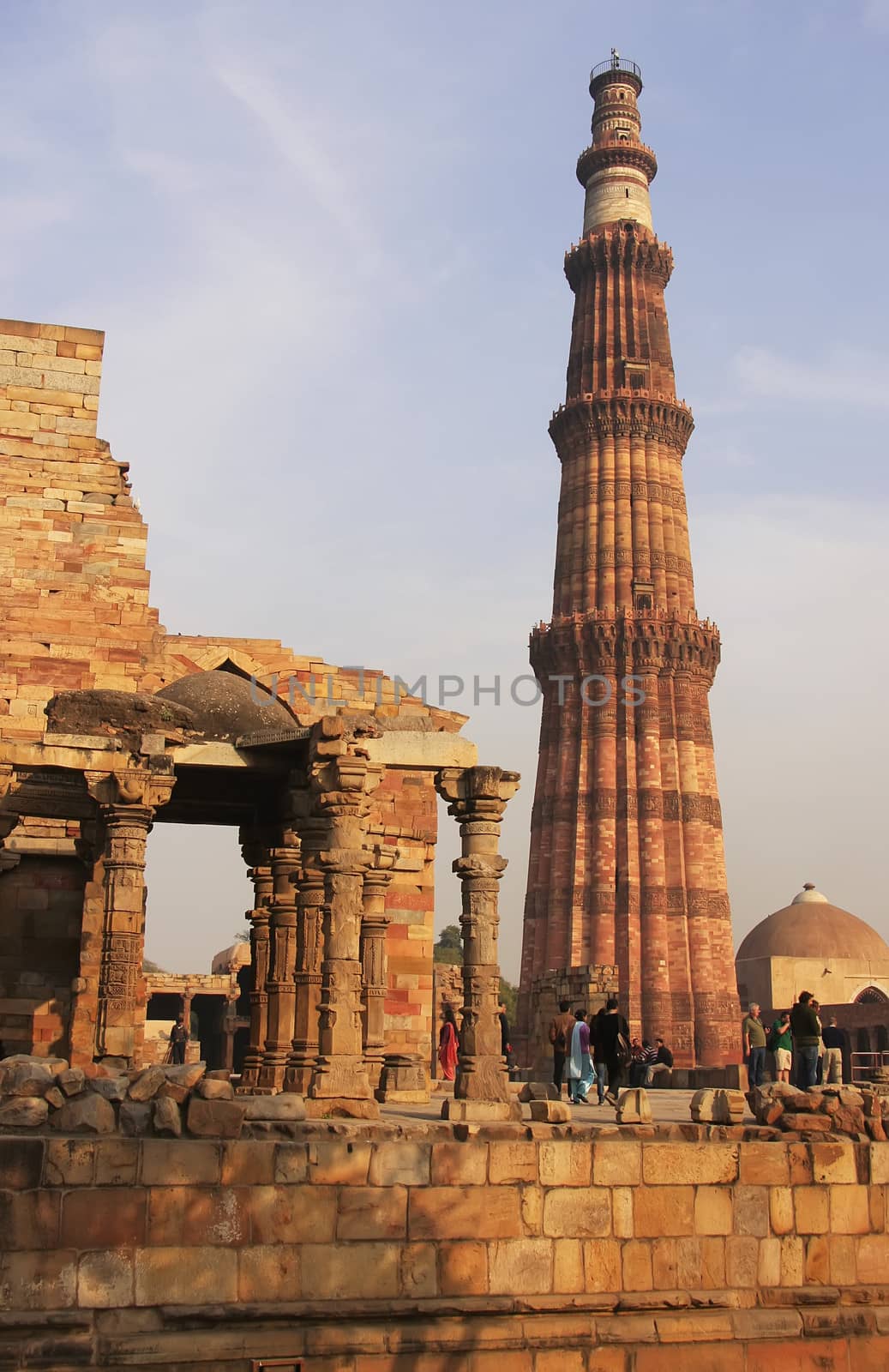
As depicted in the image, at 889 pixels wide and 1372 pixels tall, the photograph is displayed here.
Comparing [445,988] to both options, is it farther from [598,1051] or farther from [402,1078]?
[598,1051]

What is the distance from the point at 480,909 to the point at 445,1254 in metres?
3.28

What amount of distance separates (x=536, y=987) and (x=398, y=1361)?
24.4 m

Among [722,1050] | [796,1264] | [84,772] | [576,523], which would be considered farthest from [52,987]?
[576,523]

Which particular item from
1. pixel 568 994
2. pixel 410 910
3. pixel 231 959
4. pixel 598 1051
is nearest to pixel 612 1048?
pixel 598 1051

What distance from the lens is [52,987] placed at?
16656 mm

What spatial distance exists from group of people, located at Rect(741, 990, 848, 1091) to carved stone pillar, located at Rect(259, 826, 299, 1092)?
187 inches

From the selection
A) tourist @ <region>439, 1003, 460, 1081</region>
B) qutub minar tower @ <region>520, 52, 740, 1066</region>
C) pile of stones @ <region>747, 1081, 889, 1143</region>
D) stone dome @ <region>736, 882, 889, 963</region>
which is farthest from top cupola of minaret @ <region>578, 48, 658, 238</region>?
pile of stones @ <region>747, 1081, 889, 1143</region>

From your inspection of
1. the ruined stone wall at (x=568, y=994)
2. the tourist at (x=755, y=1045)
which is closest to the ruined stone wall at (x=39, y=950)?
the tourist at (x=755, y=1045)

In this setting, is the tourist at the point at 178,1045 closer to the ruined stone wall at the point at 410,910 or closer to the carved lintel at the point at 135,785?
the ruined stone wall at the point at 410,910

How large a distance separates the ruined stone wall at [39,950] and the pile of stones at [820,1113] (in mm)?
9001

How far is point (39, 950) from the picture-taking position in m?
16.7

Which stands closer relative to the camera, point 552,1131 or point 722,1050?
point 552,1131

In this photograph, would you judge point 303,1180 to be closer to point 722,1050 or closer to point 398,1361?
point 398,1361

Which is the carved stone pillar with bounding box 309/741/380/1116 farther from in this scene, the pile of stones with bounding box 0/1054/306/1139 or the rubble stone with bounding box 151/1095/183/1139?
the rubble stone with bounding box 151/1095/183/1139
